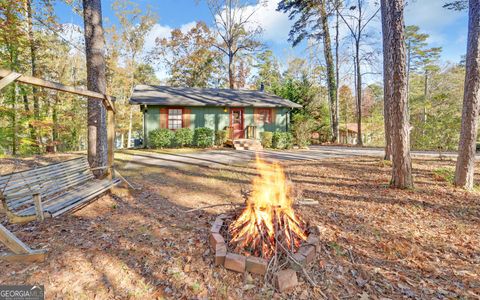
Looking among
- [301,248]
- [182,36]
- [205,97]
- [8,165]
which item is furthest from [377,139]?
[8,165]

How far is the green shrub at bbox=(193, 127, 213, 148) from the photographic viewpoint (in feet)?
44.7

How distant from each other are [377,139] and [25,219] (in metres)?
34.5

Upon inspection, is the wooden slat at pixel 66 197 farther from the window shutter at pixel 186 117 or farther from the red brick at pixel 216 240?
the window shutter at pixel 186 117

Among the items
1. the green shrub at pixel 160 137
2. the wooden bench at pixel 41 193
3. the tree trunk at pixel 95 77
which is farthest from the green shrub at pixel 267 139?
the wooden bench at pixel 41 193

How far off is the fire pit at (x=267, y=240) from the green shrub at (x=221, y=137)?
1149 cm

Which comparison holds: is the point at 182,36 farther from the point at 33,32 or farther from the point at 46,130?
the point at 46,130

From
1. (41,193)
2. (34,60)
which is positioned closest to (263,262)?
(41,193)

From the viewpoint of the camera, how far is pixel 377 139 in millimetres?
29797

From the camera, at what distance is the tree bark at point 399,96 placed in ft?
15.7

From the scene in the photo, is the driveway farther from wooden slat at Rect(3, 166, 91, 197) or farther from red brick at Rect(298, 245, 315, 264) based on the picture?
red brick at Rect(298, 245, 315, 264)

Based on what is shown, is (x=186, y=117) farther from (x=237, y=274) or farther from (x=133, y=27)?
(x=133, y=27)

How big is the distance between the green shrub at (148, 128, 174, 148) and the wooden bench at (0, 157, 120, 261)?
8.55m

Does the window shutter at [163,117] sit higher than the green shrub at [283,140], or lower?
higher

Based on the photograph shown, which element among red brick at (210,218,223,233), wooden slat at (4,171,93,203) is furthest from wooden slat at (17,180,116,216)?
red brick at (210,218,223,233)
